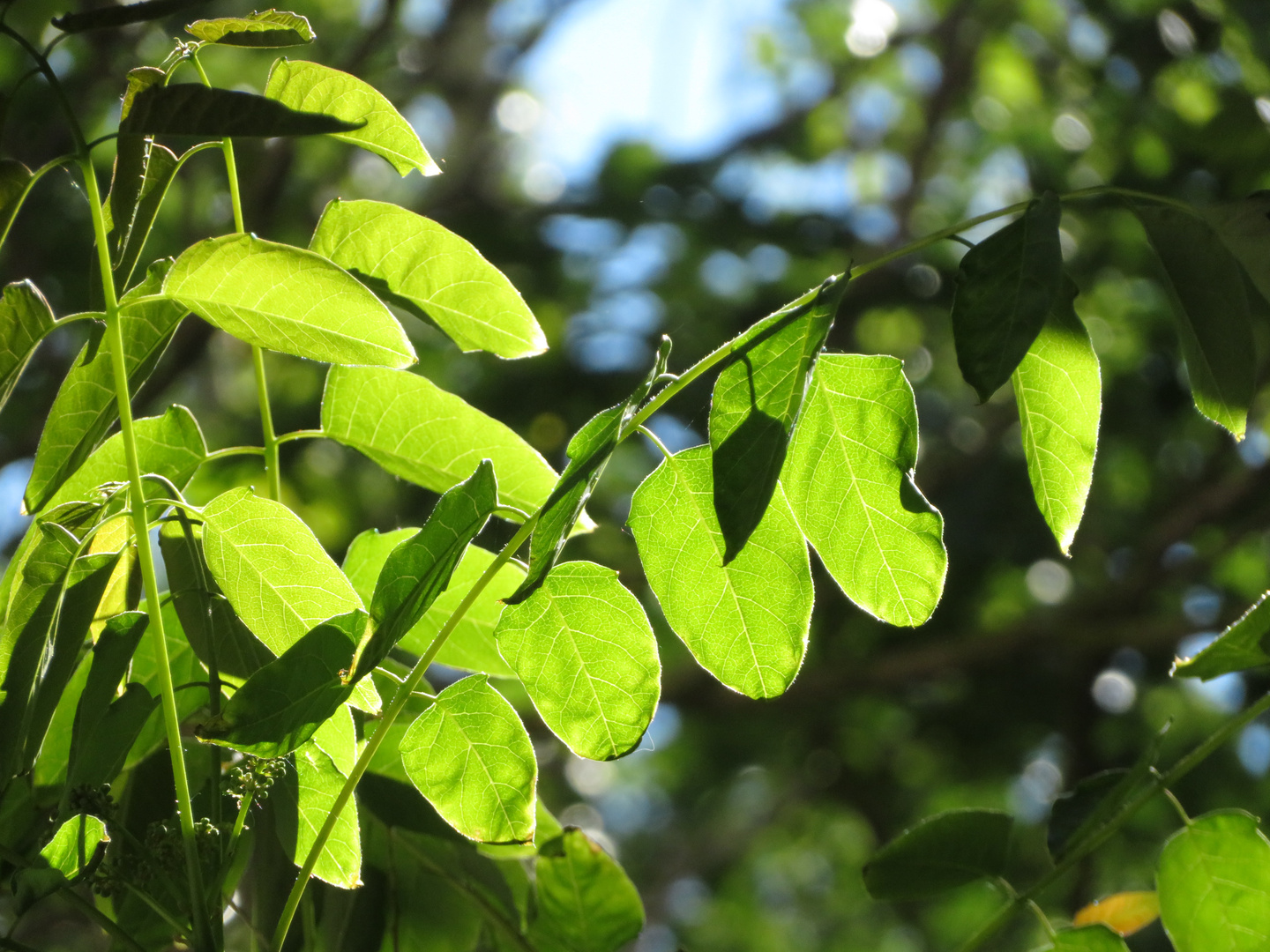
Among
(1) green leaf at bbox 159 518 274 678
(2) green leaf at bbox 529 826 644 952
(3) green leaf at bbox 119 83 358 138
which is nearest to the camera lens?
(3) green leaf at bbox 119 83 358 138

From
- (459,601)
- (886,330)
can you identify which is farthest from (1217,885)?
(886,330)

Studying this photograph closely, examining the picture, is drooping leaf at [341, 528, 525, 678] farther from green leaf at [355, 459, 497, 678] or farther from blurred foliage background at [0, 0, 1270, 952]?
blurred foliage background at [0, 0, 1270, 952]

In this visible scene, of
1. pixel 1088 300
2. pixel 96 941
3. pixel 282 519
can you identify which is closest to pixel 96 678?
pixel 282 519

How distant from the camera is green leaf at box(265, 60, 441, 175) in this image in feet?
2.34

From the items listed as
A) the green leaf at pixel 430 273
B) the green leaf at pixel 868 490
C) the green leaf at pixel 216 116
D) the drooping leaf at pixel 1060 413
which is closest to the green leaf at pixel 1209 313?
the drooping leaf at pixel 1060 413

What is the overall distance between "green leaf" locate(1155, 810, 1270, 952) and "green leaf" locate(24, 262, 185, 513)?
84 cm

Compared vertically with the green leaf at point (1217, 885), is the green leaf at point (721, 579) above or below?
above

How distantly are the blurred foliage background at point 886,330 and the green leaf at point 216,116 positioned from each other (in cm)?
230

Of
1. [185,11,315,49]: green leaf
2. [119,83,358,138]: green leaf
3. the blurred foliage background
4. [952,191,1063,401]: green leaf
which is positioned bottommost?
the blurred foliage background

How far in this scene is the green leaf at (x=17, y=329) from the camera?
69 centimetres

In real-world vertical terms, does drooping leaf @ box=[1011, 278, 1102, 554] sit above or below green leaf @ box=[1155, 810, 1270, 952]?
above

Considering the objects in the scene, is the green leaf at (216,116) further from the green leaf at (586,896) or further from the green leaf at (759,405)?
the green leaf at (586,896)

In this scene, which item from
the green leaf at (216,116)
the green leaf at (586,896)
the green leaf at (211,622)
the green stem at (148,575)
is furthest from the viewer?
the green leaf at (586,896)

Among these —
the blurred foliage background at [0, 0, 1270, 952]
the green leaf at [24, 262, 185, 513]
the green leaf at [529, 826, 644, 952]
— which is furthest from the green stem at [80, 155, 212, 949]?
the blurred foliage background at [0, 0, 1270, 952]
